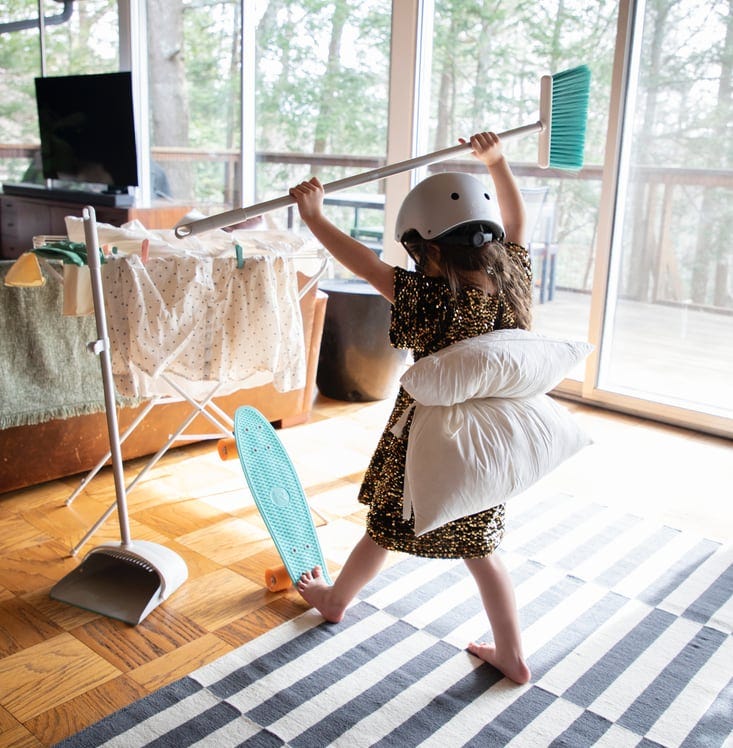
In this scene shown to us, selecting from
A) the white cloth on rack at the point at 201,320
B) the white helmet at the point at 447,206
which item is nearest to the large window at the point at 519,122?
the white cloth on rack at the point at 201,320

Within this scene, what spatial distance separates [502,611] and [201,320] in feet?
3.20

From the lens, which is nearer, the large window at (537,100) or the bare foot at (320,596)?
the bare foot at (320,596)

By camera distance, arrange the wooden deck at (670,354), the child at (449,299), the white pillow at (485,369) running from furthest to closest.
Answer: the wooden deck at (670,354) < the child at (449,299) < the white pillow at (485,369)

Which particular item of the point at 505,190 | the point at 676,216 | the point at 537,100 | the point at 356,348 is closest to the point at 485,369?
the point at 505,190

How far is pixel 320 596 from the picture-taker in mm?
1976

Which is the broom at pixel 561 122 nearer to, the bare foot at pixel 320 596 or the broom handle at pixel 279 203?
the broom handle at pixel 279 203

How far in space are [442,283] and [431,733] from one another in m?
0.86

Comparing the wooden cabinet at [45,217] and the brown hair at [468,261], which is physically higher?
the brown hair at [468,261]

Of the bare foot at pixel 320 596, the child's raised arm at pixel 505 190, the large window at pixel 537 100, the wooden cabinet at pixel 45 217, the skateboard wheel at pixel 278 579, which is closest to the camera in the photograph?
the child's raised arm at pixel 505 190

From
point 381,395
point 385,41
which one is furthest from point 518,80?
point 381,395

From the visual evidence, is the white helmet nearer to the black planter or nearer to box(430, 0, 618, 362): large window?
the black planter

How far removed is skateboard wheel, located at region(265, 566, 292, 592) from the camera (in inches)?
82.4

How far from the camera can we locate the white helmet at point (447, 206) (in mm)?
1678

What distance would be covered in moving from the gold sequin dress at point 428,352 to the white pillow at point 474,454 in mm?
92
